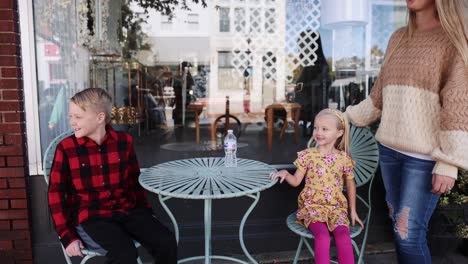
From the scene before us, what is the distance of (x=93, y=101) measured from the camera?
5.65 ft

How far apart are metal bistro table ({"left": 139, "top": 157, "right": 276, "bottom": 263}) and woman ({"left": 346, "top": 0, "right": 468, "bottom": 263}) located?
55cm

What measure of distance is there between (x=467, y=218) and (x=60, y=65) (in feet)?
9.44

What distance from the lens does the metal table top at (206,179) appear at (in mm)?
1632

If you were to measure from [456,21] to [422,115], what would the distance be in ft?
1.19

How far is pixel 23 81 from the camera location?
87.9 inches

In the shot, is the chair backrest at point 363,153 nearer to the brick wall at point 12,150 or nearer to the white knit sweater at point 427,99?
the white knit sweater at point 427,99

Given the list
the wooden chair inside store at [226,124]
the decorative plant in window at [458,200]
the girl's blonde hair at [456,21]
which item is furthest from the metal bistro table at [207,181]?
the wooden chair inside store at [226,124]

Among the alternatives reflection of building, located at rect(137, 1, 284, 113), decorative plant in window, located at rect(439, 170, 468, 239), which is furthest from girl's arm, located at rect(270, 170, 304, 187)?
reflection of building, located at rect(137, 1, 284, 113)

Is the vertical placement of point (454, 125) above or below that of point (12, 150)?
above

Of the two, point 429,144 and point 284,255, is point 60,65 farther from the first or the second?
point 429,144

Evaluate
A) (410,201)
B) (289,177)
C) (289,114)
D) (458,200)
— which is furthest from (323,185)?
(289,114)

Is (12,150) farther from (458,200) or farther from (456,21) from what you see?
(458,200)

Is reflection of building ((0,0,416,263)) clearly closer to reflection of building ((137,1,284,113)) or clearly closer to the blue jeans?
the blue jeans

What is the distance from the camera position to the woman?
4.75 feet
